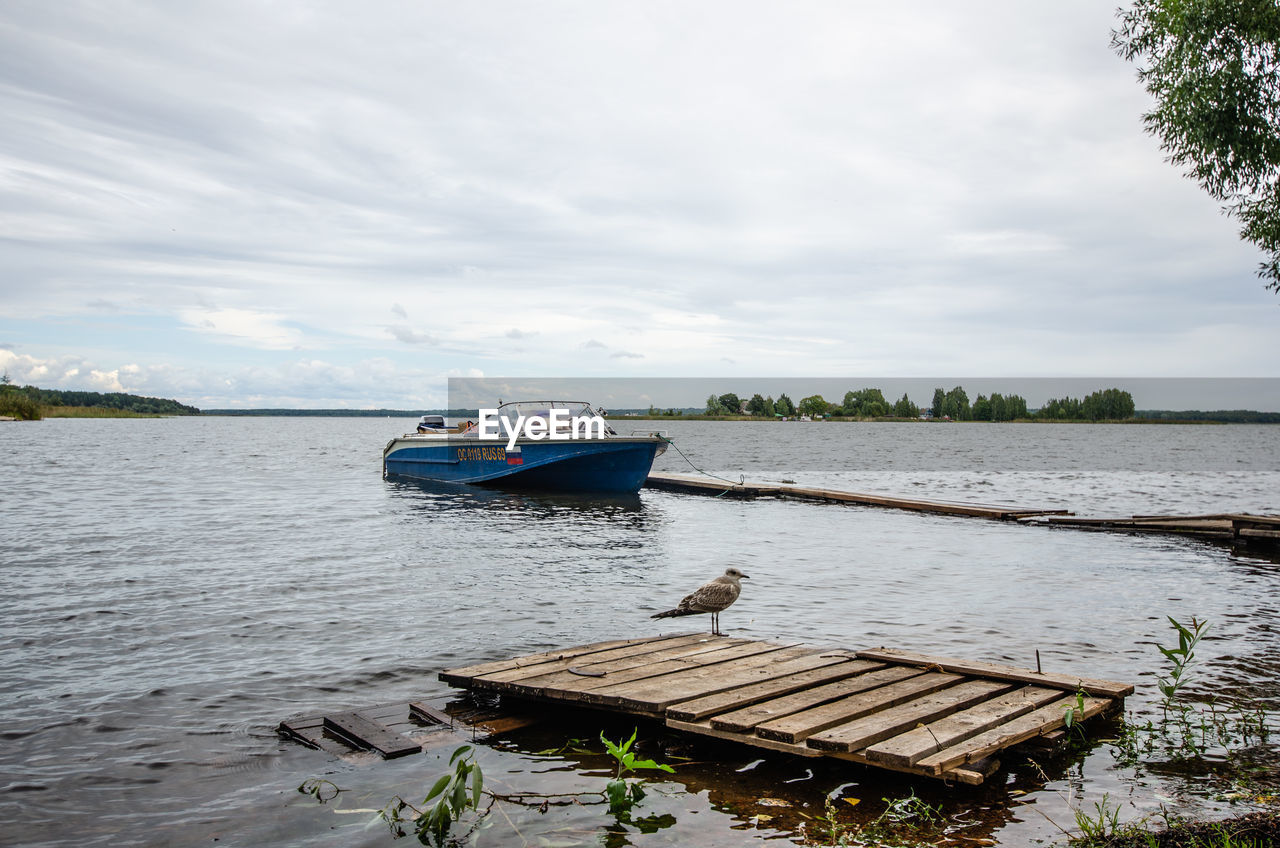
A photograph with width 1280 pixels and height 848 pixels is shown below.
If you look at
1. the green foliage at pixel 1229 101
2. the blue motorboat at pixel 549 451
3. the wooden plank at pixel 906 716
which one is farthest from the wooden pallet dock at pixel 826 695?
the blue motorboat at pixel 549 451

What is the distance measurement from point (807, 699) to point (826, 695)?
0.18 metres

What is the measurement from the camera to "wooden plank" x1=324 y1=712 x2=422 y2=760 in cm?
562

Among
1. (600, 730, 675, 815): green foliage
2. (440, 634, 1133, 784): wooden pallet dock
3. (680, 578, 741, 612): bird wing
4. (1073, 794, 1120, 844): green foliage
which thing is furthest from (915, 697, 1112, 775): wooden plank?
(680, 578, 741, 612): bird wing

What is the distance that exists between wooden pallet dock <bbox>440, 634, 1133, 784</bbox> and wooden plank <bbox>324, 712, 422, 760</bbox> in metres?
0.77

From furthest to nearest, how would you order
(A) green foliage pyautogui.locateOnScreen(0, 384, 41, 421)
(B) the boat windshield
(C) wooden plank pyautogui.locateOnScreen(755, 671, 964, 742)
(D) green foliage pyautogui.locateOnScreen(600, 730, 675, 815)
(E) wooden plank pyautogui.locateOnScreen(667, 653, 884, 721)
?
1. (A) green foliage pyautogui.locateOnScreen(0, 384, 41, 421)
2. (B) the boat windshield
3. (E) wooden plank pyautogui.locateOnScreen(667, 653, 884, 721)
4. (C) wooden plank pyautogui.locateOnScreen(755, 671, 964, 742)
5. (D) green foliage pyautogui.locateOnScreen(600, 730, 675, 815)

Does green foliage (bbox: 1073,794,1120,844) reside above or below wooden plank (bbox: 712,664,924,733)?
below

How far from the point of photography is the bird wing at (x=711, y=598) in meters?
8.26

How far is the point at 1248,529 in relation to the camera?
1677 cm

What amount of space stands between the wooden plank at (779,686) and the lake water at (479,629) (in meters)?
0.34

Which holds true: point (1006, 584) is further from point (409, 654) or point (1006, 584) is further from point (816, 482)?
point (816, 482)

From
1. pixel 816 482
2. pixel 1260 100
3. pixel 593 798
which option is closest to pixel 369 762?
pixel 593 798

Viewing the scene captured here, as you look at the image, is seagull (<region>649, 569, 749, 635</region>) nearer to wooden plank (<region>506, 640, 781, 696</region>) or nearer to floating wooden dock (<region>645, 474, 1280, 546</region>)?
wooden plank (<region>506, 640, 781, 696</region>)

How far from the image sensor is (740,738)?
5188 millimetres

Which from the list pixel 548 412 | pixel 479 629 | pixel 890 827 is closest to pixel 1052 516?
pixel 548 412
